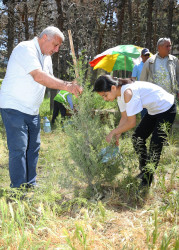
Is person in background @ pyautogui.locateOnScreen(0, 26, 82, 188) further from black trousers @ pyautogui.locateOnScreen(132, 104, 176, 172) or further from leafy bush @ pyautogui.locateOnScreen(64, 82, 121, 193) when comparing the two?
black trousers @ pyautogui.locateOnScreen(132, 104, 176, 172)

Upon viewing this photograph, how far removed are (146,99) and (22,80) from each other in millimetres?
1313

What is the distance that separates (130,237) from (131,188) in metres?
0.82

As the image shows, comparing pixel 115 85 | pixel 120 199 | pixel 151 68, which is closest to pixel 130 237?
pixel 120 199

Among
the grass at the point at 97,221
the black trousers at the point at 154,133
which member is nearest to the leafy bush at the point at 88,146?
the grass at the point at 97,221

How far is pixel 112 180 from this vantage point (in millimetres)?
2920

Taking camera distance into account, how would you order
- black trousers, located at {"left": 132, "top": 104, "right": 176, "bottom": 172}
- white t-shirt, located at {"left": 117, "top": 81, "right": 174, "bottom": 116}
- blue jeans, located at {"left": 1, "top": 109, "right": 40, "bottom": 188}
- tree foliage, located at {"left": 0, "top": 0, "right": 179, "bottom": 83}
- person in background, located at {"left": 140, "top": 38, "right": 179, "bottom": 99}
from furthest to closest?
1. tree foliage, located at {"left": 0, "top": 0, "right": 179, "bottom": 83}
2. person in background, located at {"left": 140, "top": 38, "right": 179, "bottom": 99}
3. black trousers, located at {"left": 132, "top": 104, "right": 176, "bottom": 172}
4. blue jeans, located at {"left": 1, "top": 109, "right": 40, "bottom": 188}
5. white t-shirt, located at {"left": 117, "top": 81, "right": 174, "bottom": 116}

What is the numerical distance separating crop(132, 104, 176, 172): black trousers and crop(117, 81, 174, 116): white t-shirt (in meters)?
0.08

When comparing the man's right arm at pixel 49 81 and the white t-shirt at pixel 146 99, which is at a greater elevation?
the man's right arm at pixel 49 81

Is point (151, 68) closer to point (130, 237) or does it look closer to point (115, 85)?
point (115, 85)

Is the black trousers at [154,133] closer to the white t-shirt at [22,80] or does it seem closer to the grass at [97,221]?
the grass at [97,221]

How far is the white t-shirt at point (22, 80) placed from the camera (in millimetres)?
2570

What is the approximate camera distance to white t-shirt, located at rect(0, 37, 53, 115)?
2.57 metres

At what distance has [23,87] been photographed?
270 centimetres

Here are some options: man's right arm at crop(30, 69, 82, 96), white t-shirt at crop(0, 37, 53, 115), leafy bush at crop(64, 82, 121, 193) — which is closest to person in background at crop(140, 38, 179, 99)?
leafy bush at crop(64, 82, 121, 193)
